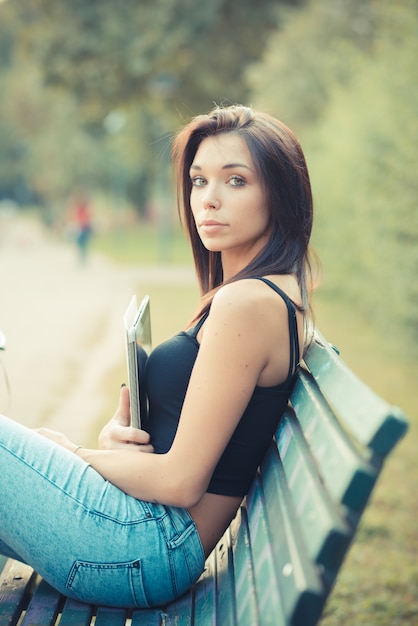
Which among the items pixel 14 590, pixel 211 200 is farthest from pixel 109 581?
pixel 211 200

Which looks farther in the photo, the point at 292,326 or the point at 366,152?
the point at 366,152

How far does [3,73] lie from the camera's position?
53656 mm

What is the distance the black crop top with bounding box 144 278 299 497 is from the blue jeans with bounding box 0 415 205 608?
19cm

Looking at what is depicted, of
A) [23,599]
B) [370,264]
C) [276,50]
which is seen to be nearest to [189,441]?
[23,599]

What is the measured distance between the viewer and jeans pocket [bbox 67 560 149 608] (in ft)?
6.54

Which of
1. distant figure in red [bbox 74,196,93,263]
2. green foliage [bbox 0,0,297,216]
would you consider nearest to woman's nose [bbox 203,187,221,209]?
green foliage [bbox 0,0,297,216]

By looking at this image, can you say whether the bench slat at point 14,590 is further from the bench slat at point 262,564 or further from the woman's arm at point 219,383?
the bench slat at point 262,564

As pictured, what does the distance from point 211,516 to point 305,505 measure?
65 centimetres

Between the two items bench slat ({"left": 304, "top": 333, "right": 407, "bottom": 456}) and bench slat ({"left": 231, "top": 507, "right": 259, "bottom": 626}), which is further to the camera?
bench slat ({"left": 231, "top": 507, "right": 259, "bottom": 626})

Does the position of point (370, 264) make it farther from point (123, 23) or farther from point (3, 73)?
point (3, 73)

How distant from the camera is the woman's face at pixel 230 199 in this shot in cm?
230

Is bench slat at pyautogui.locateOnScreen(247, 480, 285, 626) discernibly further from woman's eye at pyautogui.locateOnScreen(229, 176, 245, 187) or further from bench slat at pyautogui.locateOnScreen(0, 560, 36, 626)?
woman's eye at pyautogui.locateOnScreen(229, 176, 245, 187)

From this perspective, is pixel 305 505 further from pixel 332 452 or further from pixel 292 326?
pixel 292 326

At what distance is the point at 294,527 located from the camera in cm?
155
